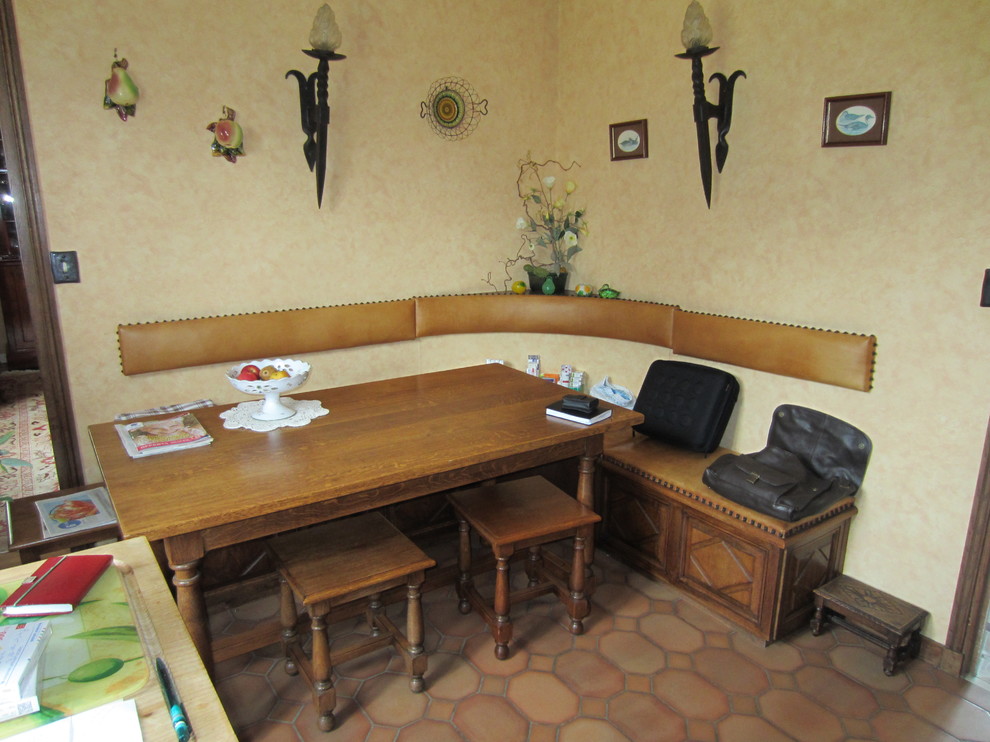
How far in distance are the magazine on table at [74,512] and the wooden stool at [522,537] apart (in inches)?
52.1

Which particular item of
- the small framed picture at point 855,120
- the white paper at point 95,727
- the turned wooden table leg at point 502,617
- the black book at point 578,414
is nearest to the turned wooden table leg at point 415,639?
the turned wooden table leg at point 502,617

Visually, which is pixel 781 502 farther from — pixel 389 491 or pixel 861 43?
pixel 861 43

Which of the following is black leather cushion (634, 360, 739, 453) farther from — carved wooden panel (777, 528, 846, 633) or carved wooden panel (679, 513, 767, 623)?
carved wooden panel (777, 528, 846, 633)

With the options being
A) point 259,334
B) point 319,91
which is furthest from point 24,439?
point 319,91

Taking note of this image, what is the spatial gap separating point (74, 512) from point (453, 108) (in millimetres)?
2771

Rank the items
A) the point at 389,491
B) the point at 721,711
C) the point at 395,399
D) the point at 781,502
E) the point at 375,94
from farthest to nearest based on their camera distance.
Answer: the point at 375,94 → the point at 395,399 → the point at 781,502 → the point at 721,711 → the point at 389,491

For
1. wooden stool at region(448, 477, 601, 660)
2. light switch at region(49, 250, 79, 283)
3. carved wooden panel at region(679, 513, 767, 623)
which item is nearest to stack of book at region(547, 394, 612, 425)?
wooden stool at region(448, 477, 601, 660)

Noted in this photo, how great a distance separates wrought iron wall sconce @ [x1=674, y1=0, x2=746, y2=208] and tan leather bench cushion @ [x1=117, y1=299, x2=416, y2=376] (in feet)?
5.70

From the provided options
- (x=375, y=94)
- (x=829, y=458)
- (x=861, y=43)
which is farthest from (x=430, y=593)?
(x=861, y=43)

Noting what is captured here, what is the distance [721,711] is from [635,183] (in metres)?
2.59

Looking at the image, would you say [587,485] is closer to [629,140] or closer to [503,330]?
[503,330]

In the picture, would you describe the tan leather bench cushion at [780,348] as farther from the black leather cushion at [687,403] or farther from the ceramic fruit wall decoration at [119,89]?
the ceramic fruit wall decoration at [119,89]

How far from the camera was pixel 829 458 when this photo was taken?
9.32 ft

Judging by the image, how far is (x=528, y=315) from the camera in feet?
12.9
